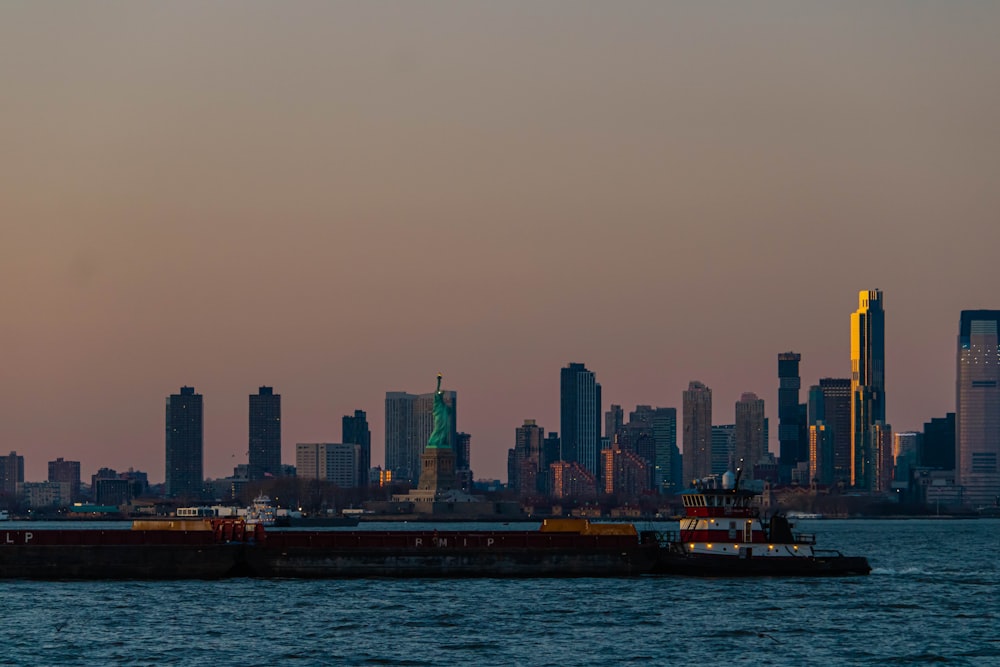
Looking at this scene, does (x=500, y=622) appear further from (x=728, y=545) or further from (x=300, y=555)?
(x=728, y=545)

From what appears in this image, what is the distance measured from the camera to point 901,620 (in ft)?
301

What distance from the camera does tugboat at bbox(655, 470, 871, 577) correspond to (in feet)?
365

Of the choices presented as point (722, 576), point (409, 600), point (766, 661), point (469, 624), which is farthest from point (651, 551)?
point (766, 661)

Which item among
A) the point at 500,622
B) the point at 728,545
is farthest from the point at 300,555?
the point at 728,545

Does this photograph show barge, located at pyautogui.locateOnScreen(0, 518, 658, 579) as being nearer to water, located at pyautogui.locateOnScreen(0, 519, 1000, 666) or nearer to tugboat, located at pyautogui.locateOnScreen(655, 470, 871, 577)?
water, located at pyautogui.locateOnScreen(0, 519, 1000, 666)

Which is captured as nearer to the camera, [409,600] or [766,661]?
[766,661]

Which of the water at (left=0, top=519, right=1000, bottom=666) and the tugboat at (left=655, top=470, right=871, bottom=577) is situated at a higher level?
the tugboat at (left=655, top=470, right=871, bottom=577)

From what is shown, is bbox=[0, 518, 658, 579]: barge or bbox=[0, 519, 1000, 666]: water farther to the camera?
bbox=[0, 518, 658, 579]: barge

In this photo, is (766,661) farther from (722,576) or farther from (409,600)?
(722,576)

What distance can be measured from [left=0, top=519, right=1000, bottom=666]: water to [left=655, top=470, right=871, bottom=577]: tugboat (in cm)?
136

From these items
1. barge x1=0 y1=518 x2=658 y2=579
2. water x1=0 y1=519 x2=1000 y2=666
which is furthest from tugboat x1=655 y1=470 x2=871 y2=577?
barge x1=0 y1=518 x2=658 y2=579

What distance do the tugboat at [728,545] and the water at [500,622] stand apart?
1.36 m

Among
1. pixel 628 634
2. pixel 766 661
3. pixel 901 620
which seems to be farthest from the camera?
pixel 901 620

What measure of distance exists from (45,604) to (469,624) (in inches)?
1082
